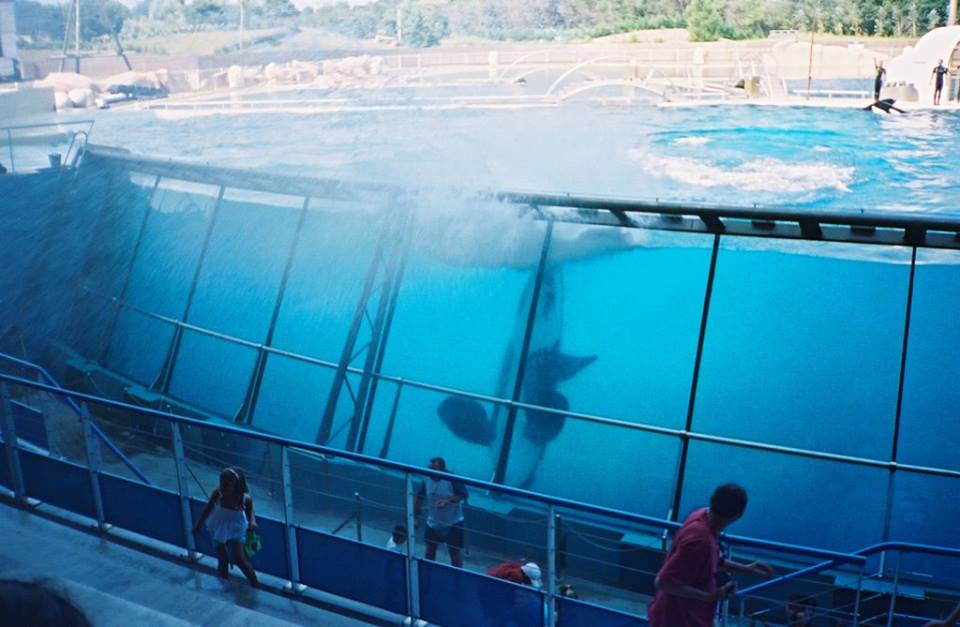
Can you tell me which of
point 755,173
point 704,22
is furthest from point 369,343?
point 755,173

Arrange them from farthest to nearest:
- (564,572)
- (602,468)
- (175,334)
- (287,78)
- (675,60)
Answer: (287,78) < (675,60) < (175,334) < (602,468) < (564,572)

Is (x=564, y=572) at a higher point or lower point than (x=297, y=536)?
lower

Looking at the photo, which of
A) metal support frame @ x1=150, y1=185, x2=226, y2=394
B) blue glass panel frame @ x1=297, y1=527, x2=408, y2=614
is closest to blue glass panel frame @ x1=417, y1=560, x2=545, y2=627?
blue glass panel frame @ x1=297, y1=527, x2=408, y2=614

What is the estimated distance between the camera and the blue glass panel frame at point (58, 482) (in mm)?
5355

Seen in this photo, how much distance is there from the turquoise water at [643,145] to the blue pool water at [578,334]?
2.18 metres

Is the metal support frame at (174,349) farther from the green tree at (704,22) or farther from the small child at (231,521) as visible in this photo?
the green tree at (704,22)

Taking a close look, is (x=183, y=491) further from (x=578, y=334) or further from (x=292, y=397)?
(x=292, y=397)

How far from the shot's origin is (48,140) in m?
17.9

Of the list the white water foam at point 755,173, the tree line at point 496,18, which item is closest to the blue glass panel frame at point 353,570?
the tree line at point 496,18

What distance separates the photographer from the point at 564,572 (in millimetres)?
8508

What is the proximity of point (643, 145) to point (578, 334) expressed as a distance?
10.6 meters

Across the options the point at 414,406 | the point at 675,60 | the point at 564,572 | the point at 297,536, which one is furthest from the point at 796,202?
the point at 297,536

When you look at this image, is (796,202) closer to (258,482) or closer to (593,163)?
(593,163)

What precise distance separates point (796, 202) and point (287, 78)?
11.2 metres
